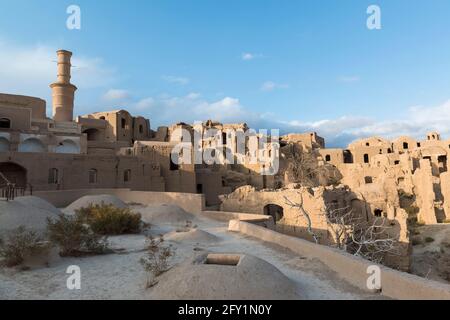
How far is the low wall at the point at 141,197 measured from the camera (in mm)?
20609

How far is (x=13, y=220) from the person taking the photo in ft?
35.3

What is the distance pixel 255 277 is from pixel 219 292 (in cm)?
77

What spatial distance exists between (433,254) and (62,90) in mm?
35589

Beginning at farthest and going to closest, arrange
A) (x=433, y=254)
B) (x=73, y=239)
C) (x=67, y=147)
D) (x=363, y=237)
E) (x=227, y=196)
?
(x=67, y=147) → (x=227, y=196) → (x=433, y=254) → (x=363, y=237) → (x=73, y=239)

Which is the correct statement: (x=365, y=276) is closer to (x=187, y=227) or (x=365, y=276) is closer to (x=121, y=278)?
(x=121, y=278)

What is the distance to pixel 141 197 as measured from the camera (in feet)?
72.9

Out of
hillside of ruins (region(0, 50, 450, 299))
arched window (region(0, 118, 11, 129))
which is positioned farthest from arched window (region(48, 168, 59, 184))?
arched window (region(0, 118, 11, 129))

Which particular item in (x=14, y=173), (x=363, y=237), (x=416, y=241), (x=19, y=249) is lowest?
(x=416, y=241)

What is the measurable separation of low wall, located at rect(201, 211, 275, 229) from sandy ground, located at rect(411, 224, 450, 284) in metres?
9.37

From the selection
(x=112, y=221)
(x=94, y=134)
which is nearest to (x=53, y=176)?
(x=112, y=221)

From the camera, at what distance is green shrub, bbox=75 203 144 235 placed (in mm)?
13398

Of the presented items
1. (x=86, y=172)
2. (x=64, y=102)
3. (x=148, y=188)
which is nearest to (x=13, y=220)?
(x=86, y=172)

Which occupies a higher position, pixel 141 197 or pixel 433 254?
pixel 141 197
